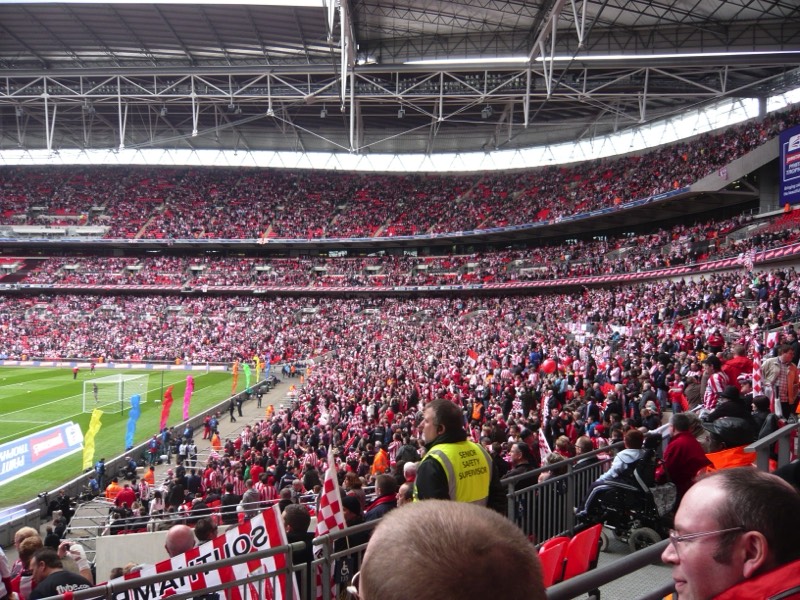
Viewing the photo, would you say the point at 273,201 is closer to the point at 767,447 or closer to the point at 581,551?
the point at 581,551

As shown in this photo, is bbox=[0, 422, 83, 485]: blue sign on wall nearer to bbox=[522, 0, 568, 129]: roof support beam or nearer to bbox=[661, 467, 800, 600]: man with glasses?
bbox=[661, 467, 800, 600]: man with glasses

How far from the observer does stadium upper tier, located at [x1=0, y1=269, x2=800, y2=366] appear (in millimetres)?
21000

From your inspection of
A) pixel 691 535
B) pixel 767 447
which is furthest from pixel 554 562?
pixel 691 535

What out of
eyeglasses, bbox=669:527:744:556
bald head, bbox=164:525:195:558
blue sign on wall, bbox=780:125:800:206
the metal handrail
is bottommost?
bald head, bbox=164:525:195:558

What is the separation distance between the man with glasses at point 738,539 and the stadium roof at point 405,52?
2351cm

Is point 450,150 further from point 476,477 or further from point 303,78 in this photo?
point 476,477

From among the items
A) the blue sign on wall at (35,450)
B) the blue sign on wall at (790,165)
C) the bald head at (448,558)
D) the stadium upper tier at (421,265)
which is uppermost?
the blue sign on wall at (790,165)

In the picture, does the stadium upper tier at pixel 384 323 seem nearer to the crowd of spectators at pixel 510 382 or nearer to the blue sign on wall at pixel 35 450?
the crowd of spectators at pixel 510 382

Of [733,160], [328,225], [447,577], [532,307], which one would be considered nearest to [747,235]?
[733,160]

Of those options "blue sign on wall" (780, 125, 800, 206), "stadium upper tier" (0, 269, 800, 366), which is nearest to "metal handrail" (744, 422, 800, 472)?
"stadium upper tier" (0, 269, 800, 366)

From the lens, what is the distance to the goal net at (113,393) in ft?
97.4

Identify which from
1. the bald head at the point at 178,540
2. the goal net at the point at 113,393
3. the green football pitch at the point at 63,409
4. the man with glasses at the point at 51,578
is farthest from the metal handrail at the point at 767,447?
the goal net at the point at 113,393

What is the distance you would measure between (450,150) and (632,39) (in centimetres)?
2582

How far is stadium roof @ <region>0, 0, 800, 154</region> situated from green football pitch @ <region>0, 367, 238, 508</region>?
1375 centimetres
